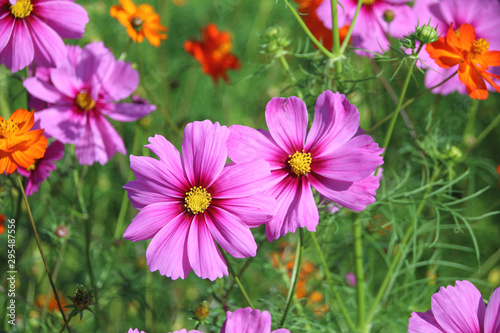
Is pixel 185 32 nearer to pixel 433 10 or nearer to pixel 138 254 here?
pixel 138 254

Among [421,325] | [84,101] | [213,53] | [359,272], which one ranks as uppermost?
[213,53]

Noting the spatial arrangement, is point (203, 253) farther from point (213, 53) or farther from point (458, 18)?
point (213, 53)

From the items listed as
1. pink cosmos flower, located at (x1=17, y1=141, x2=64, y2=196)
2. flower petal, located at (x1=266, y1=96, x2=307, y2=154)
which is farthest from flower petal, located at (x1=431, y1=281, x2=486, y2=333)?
pink cosmos flower, located at (x1=17, y1=141, x2=64, y2=196)

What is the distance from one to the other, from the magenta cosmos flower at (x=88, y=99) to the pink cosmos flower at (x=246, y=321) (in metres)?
0.42

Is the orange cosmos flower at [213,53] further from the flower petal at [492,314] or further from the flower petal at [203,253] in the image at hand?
the flower petal at [492,314]

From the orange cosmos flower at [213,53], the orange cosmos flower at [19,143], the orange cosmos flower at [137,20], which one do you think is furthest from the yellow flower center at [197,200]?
the orange cosmos flower at [213,53]

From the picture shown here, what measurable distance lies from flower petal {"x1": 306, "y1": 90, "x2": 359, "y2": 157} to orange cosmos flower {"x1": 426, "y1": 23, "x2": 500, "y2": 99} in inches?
6.5

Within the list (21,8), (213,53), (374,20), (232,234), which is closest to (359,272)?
(232,234)

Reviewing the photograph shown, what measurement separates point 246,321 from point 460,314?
0.87 ft

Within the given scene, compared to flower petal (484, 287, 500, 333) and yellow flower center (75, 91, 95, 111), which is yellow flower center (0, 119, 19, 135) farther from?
flower petal (484, 287, 500, 333)

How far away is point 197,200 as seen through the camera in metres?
0.63

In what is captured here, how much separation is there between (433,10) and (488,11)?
13 centimetres

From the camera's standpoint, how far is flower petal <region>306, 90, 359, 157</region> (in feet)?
2.05

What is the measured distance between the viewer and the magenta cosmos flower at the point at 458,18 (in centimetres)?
95
